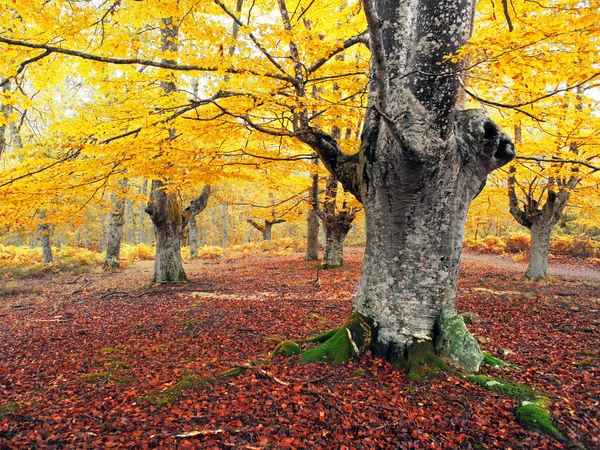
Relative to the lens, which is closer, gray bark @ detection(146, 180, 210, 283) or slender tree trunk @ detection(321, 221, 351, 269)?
gray bark @ detection(146, 180, 210, 283)

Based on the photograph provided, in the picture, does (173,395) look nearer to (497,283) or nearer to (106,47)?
(106,47)

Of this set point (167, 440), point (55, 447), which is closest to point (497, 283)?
point (167, 440)

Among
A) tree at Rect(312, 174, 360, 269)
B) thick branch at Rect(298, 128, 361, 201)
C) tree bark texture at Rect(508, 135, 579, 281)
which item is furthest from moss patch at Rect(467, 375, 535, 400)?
tree at Rect(312, 174, 360, 269)

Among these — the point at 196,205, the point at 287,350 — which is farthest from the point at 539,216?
the point at 196,205

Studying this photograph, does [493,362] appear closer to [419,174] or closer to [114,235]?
[419,174]

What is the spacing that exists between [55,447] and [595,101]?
32.3 ft

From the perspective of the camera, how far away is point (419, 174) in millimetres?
3334

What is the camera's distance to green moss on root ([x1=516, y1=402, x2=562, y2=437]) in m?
2.60

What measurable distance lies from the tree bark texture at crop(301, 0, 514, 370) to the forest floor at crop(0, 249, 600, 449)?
0.65m

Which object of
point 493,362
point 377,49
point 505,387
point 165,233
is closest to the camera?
point 377,49

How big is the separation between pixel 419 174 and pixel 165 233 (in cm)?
843

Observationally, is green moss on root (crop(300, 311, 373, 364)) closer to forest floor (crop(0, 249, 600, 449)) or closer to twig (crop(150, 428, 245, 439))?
forest floor (crop(0, 249, 600, 449))

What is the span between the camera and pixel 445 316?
3.64 meters

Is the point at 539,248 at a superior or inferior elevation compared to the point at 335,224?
inferior
